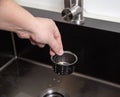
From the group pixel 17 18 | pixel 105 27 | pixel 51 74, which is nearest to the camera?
pixel 17 18

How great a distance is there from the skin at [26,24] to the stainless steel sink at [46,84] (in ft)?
0.65

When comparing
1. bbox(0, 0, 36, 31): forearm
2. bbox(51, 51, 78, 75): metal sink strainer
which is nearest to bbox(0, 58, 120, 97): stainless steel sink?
bbox(51, 51, 78, 75): metal sink strainer

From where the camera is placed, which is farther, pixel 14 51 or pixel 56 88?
pixel 14 51

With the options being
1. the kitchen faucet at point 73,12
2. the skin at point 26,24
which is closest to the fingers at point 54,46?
the skin at point 26,24

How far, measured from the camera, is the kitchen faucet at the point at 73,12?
0.68m

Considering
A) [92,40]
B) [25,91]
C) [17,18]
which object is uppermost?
[17,18]

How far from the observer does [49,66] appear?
0.86 m

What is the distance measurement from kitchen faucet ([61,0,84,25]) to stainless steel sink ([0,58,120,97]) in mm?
188

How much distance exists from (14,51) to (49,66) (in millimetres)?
143

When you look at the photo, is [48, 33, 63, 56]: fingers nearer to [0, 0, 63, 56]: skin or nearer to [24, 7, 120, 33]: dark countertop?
[0, 0, 63, 56]: skin

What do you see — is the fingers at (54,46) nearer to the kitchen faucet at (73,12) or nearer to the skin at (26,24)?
the skin at (26,24)

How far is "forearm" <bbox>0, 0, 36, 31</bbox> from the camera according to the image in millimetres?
554

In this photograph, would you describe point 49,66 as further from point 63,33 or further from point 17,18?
point 17,18

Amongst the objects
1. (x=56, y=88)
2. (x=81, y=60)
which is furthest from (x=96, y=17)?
(x=56, y=88)
